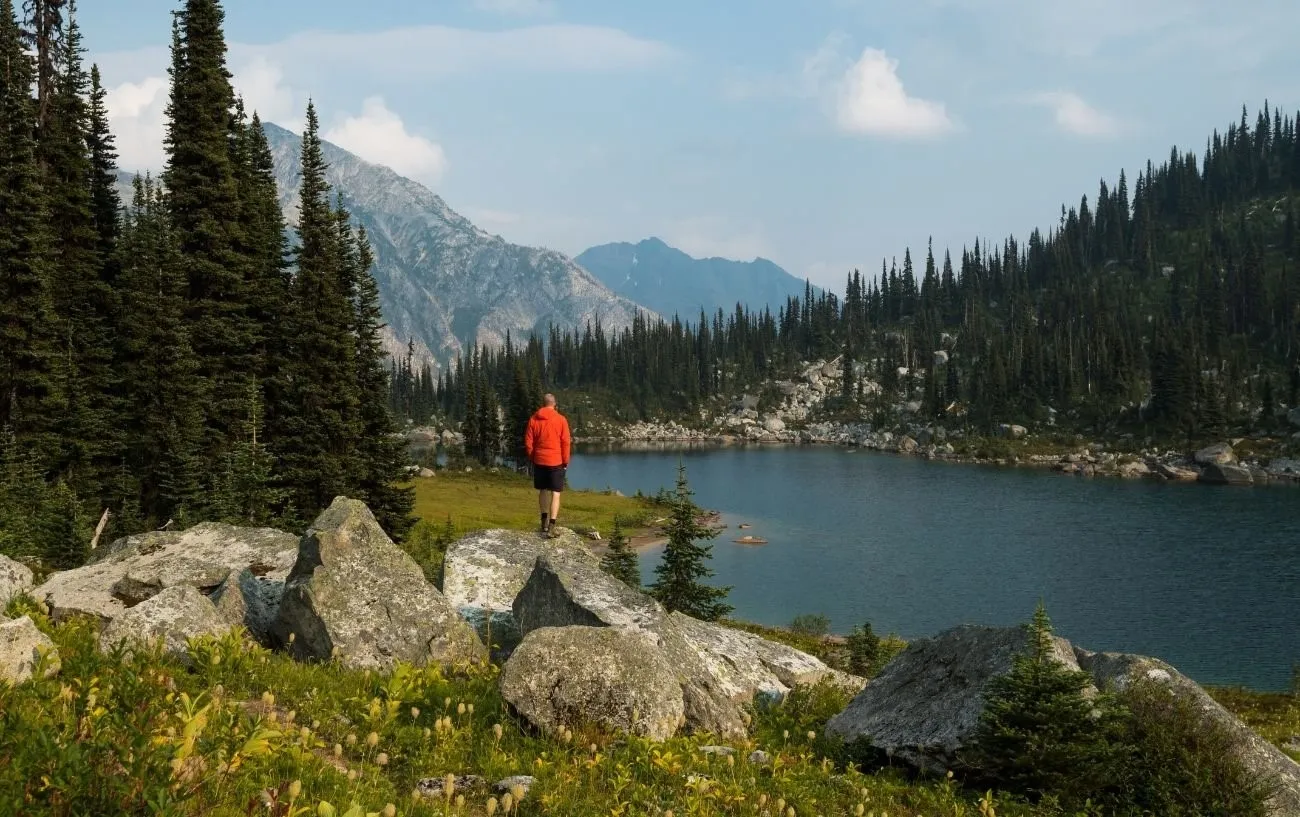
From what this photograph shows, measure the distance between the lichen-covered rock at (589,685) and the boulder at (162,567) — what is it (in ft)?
21.3

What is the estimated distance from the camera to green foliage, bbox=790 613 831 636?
50.2 metres

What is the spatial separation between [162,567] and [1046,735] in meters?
16.6

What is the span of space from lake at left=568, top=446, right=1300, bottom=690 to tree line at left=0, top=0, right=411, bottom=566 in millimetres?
30403

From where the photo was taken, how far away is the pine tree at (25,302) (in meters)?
35.8

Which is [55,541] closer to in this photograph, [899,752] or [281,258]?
[281,258]

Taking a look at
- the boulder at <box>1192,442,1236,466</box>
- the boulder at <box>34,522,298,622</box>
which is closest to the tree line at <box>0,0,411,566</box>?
the boulder at <box>34,522,298,622</box>

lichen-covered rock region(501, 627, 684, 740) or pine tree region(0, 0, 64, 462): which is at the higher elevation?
pine tree region(0, 0, 64, 462)

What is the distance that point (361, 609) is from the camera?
1266 centimetres

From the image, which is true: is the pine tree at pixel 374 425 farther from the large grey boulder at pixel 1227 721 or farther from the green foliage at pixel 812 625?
the large grey boulder at pixel 1227 721

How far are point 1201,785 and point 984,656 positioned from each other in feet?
9.29

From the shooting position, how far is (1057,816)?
8.63m

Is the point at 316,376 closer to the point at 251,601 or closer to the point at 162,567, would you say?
the point at 162,567

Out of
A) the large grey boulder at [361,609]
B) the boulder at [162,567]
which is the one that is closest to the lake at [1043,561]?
the boulder at [162,567]

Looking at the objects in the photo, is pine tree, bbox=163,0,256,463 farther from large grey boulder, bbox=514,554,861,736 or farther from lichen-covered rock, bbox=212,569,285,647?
large grey boulder, bbox=514,554,861,736
